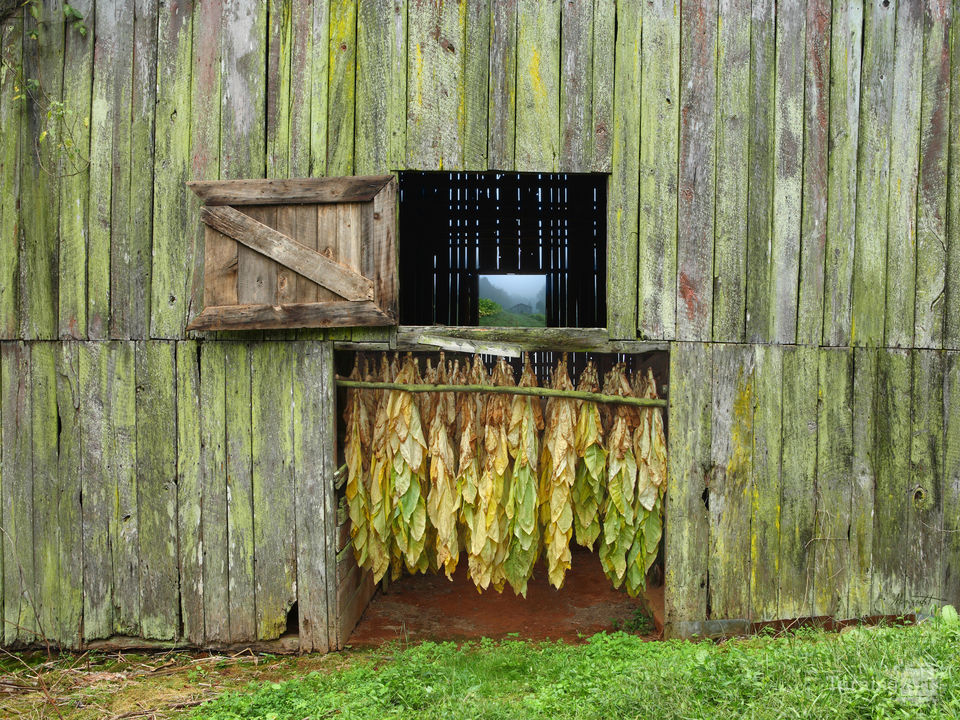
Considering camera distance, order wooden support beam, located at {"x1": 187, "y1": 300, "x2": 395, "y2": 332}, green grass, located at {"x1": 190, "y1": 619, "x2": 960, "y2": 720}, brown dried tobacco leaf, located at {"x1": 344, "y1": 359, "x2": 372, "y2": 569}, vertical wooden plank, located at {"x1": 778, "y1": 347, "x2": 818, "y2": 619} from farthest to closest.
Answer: brown dried tobacco leaf, located at {"x1": 344, "y1": 359, "x2": 372, "y2": 569} → vertical wooden plank, located at {"x1": 778, "y1": 347, "x2": 818, "y2": 619} → wooden support beam, located at {"x1": 187, "y1": 300, "x2": 395, "y2": 332} → green grass, located at {"x1": 190, "y1": 619, "x2": 960, "y2": 720}

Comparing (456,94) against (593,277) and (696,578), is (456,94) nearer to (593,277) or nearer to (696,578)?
(696,578)

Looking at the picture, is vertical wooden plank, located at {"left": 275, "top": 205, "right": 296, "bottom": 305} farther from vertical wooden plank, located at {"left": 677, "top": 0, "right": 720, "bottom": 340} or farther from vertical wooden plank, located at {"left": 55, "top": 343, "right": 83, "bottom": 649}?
vertical wooden plank, located at {"left": 677, "top": 0, "right": 720, "bottom": 340}

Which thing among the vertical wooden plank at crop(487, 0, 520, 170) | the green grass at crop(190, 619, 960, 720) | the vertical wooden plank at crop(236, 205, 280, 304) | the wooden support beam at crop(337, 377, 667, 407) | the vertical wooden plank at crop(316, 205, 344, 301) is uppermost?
the vertical wooden plank at crop(487, 0, 520, 170)

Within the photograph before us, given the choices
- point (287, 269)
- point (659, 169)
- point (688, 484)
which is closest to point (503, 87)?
point (659, 169)

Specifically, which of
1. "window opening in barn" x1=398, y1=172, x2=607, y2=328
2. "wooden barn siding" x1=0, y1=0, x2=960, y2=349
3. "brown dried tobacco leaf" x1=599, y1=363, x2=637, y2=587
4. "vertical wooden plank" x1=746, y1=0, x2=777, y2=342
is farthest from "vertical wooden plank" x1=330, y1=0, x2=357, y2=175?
"window opening in barn" x1=398, y1=172, x2=607, y2=328

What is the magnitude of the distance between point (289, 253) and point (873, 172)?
383cm

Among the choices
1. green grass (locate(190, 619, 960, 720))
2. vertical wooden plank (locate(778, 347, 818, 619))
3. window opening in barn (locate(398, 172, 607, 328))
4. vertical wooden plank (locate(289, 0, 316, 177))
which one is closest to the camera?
green grass (locate(190, 619, 960, 720))

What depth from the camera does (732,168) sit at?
167 inches

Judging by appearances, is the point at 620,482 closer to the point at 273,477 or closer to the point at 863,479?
the point at 863,479

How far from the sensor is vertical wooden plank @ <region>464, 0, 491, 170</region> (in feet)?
13.6

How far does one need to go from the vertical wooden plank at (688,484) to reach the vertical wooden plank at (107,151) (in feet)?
12.2

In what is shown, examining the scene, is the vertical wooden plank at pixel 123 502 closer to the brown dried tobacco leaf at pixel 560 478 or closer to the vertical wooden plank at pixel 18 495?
the vertical wooden plank at pixel 18 495

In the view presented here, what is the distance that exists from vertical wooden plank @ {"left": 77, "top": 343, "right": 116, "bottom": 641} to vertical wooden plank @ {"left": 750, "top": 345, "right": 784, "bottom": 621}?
4207 mm

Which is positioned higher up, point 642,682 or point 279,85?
point 279,85
